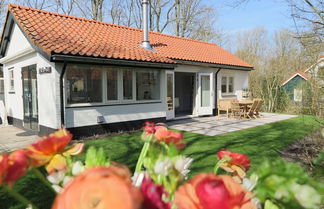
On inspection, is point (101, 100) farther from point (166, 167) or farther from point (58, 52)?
point (166, 167)

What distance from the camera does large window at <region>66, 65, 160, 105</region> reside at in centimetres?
767

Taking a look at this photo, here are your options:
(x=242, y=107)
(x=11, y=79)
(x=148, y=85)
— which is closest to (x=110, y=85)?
(x=148, y=85)

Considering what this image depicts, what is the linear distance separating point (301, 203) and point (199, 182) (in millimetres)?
198

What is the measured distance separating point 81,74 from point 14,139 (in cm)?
317

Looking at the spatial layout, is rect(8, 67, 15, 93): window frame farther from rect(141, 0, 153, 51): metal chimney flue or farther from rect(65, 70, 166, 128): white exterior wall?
rect(141, 0, 153, 51): metal chimney flue

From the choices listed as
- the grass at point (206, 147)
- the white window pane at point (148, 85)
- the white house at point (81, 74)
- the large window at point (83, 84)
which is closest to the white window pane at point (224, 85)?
the white house at point (81, 74)

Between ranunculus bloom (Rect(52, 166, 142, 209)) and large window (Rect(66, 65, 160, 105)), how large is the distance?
7667 mm

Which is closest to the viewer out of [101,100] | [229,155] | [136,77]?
[229,155]

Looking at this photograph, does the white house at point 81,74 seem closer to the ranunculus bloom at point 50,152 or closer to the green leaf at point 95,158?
the ranunculus bloom at point 50,152

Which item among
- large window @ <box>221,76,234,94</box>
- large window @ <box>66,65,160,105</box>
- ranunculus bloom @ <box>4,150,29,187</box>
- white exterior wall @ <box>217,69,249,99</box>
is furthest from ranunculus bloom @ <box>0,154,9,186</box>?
large window @ <box>221,76,234,94</box>

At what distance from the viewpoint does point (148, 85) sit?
9680mm

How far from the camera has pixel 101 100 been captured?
824 centimetres

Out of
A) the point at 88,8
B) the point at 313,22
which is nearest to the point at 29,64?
the point at 313,22

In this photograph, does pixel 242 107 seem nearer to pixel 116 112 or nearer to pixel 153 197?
pixel 116 112
